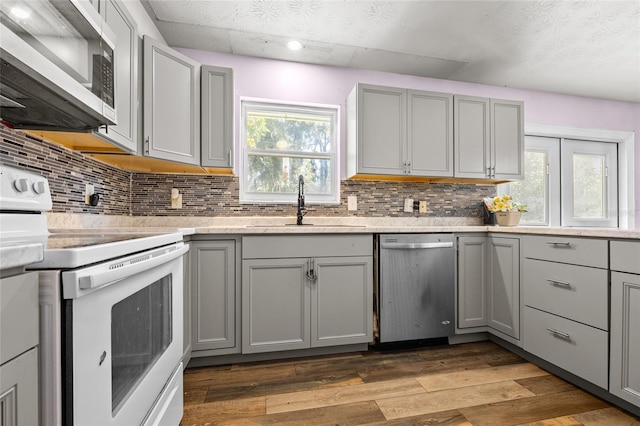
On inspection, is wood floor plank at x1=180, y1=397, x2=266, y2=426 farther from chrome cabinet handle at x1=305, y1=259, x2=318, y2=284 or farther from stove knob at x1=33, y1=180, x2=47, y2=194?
stove knob at x1=33, y1=180, x2=47, y2=194

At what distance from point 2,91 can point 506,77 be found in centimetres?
357

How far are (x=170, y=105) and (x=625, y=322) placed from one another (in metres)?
2.79

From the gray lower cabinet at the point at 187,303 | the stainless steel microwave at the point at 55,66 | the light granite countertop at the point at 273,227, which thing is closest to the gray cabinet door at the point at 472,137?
the light granite countertop at the point at 273,227

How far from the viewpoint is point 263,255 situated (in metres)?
1.89

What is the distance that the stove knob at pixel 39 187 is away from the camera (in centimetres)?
78

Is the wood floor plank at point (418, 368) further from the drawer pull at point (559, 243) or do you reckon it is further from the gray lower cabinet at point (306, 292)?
the drawer pull at point (559, 243)

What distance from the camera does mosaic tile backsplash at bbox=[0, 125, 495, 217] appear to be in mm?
1375

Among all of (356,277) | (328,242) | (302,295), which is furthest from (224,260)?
(356,277)

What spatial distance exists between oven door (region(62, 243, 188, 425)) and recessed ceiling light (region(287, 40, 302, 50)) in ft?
6.11

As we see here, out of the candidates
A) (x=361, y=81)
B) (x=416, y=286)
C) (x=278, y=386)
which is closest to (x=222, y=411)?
(x=278, y=386)

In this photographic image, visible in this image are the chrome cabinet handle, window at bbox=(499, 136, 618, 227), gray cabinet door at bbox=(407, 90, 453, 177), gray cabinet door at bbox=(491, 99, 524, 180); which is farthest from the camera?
window at bbox=(499, 136, 618, 227)

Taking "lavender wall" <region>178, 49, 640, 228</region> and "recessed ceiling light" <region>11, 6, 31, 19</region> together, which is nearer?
"recessed ceiling light" <region>11, 6, 31, 19</region>

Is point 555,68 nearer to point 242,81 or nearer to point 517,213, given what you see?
point 517,213

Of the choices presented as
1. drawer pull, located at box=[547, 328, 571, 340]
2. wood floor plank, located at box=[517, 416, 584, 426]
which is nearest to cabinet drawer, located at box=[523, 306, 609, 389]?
drawer pull, located at box=[547, 328, 571, 340]
